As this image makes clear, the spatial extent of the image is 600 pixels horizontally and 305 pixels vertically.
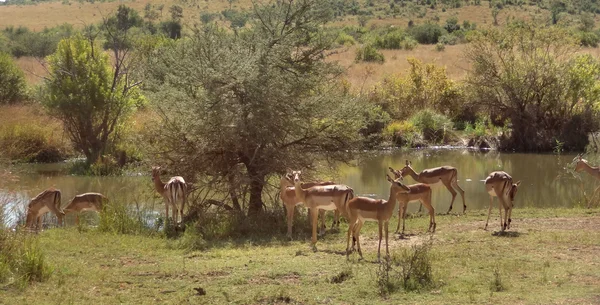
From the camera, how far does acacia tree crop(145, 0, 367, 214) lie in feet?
56.6

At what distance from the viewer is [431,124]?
39844 mm

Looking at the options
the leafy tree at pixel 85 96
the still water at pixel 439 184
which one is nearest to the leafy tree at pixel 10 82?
the leafy tree at pixel 85 96

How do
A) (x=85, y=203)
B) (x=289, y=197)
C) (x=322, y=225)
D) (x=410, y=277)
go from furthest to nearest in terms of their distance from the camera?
(x=85, y=203) < (x=322, y=225) < (x=289, y=197) < (x=410, y=277)

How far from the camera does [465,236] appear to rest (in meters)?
14.8

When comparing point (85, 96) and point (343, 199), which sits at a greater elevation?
point (85, 96)

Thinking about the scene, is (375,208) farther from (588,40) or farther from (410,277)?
(588,40)

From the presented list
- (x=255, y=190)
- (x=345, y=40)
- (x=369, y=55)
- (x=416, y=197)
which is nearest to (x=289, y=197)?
(x=255, y=190)

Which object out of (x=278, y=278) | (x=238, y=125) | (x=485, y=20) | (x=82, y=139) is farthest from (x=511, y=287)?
(x=485, y=20)

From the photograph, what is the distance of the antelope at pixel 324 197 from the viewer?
14195 millimetres

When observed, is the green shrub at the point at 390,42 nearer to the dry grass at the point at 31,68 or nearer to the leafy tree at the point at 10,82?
the dry grass at the point at 31,68

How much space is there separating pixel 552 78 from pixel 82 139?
71.5 feet

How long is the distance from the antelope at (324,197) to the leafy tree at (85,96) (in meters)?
18.5

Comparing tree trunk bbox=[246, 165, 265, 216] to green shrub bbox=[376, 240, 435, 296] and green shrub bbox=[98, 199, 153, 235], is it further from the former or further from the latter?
green shrub bbox=[376, 240, 435, 296]

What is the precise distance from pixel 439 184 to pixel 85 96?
1752cm
